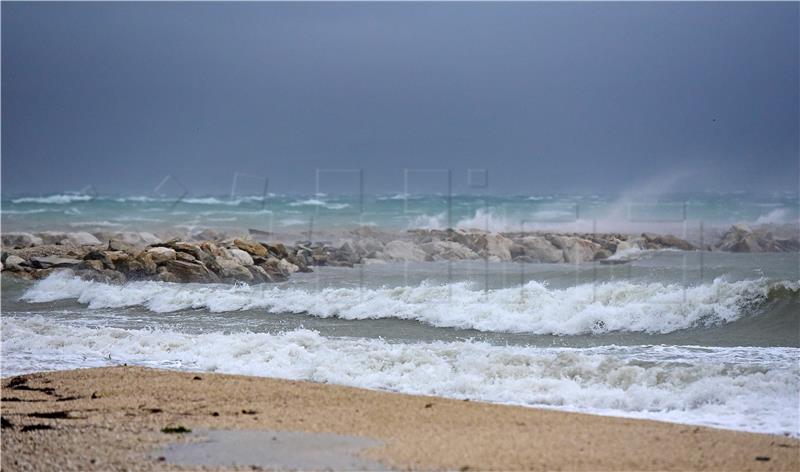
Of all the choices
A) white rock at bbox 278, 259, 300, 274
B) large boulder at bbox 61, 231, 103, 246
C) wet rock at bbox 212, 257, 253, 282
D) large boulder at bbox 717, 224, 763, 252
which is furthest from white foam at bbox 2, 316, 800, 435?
large boulder at bbox 61, 231, 103, 246

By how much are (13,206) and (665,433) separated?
129 ft

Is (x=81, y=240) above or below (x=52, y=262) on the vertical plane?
above

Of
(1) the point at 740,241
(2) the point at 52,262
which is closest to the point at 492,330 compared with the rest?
(1) the point at 740,241

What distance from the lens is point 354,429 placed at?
6613mm

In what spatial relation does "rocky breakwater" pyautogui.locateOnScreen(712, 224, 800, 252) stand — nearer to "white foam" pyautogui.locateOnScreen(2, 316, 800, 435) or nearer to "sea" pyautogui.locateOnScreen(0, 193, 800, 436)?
"sea" pyautogui.locateOnScreen(0, 193, 800, 436)

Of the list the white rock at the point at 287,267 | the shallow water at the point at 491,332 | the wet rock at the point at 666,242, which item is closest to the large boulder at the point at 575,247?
the shallow water at the point at 491,332

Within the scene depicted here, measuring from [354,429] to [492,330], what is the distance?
6.16 metres

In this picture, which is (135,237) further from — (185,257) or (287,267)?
(287,267)

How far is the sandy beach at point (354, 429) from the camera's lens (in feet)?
19.0

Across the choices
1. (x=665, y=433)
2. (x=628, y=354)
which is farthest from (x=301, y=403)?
(x=628, y=354)

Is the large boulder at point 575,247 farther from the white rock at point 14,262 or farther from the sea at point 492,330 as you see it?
the white rock at point 14,262

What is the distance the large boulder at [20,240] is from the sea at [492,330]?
184 inches

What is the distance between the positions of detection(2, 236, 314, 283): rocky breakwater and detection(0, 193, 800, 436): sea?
1.61 feet

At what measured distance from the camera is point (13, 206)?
4000 centimetres
